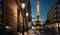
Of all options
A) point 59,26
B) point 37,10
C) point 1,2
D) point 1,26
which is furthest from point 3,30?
point 37,10

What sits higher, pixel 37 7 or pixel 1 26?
pixel 37 7

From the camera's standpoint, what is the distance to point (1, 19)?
490cm

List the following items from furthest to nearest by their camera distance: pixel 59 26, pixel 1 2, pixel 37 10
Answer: pixel 37 10, pixel 59 26, pixel 1 2

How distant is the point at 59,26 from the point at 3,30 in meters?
55.2

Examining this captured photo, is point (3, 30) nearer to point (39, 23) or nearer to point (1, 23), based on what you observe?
point (1, 23)

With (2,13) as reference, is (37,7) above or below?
above

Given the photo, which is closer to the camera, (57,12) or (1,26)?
(1,26)

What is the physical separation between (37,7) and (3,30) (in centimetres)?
6635

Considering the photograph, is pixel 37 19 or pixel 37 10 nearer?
pixel 37 19

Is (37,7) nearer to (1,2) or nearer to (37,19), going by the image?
(37,19)

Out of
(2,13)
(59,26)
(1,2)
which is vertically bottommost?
(59,26)

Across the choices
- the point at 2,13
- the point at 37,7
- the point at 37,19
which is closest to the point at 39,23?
the point at 37,19

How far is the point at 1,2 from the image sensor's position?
15.6 feet

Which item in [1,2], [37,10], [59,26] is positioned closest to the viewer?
[1,2]
